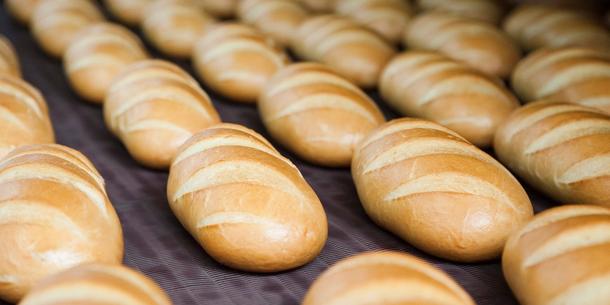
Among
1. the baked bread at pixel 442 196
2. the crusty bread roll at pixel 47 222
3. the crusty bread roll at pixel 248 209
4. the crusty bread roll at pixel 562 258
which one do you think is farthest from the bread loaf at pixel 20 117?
the crusty bread roll at pixel 562 258

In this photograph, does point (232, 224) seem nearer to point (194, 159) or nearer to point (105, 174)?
point (194, 159)

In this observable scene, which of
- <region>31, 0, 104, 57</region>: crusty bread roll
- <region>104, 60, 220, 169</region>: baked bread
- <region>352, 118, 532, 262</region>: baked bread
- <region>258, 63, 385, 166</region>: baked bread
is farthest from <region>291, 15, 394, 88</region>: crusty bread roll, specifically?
<region>31, 0, 104, 57</region>: crusty bread roll

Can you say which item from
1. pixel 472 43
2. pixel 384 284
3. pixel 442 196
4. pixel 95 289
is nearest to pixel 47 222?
pixel 95 289

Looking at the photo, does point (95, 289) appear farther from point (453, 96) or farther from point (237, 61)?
point (237, 61)

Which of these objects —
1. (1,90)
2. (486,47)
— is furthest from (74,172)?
(486,47)

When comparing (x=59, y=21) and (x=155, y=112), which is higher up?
(x=155, y=112)

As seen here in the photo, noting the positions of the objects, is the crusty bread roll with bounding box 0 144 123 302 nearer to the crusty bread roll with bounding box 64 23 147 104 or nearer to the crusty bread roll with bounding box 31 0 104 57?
the crusty bread roll with bounding box 64 23 147 104
